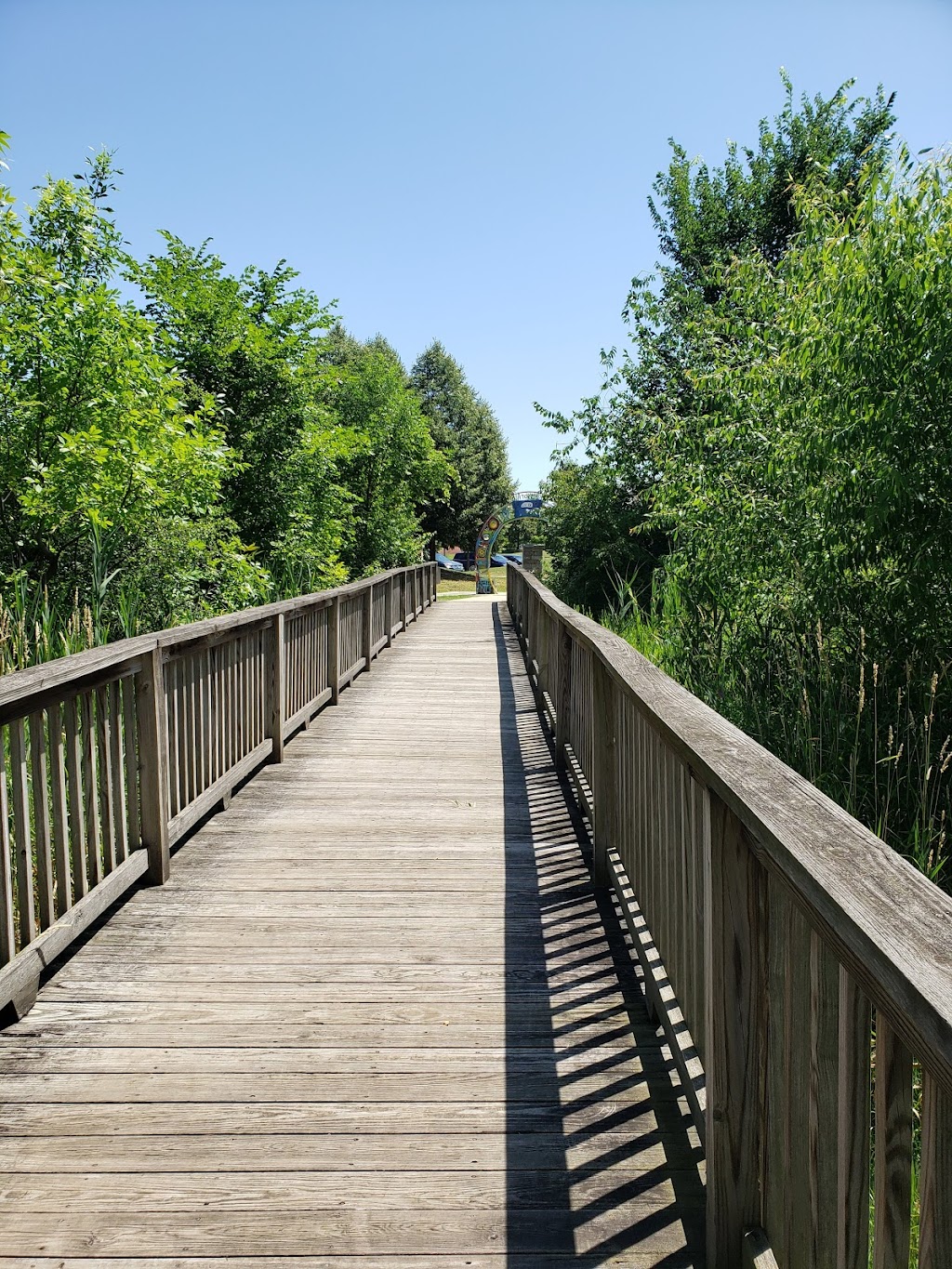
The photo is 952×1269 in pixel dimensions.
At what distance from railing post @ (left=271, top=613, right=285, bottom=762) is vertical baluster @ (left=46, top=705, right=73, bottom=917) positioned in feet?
10.4

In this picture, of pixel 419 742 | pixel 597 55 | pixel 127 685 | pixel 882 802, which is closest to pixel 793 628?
pixel 882 802

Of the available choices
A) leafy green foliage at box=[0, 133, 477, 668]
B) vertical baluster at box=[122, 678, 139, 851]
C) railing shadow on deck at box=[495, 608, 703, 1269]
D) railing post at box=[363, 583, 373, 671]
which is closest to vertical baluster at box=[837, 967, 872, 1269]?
railing shadow on deck at box=[495, 608, 703, 1269]

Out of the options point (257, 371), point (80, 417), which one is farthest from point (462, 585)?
point (80, 417)

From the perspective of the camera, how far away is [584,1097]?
2.69 m

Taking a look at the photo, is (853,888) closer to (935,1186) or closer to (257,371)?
(935,1186)

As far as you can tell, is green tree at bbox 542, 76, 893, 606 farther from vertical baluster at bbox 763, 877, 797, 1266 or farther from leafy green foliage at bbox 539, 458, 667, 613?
vertical baluster at bbox 763, 877, 797, 1266

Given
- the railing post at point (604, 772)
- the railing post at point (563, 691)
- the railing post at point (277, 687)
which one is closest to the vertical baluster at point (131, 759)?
the railing post at point (604, 772)

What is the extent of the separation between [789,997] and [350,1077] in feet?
4.97

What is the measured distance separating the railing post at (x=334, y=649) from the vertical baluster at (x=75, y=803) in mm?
5454

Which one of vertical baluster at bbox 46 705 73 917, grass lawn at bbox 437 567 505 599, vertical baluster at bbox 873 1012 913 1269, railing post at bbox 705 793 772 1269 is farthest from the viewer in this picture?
grass lawn at bbox 437 567 505 599

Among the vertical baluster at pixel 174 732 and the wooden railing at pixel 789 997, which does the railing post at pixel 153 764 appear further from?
the wooden railing at pixel 789 997

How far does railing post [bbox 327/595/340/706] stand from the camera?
9.09 meters

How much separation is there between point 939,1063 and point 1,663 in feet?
17.0

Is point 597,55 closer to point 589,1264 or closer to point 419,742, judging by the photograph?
point 419,742
